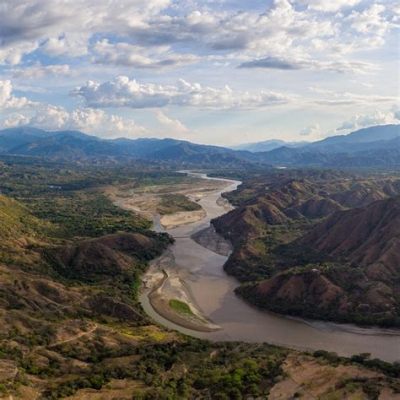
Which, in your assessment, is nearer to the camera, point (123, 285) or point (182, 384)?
point (182, 384)

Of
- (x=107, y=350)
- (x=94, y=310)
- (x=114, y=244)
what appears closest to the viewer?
(x=107, y=350)

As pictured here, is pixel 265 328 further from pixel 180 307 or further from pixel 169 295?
pixel 169 295

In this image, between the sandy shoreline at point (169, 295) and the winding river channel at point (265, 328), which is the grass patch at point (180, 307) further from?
the winding river channel at point (265, 328)

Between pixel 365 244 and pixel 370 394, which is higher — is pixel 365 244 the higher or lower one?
the higher one

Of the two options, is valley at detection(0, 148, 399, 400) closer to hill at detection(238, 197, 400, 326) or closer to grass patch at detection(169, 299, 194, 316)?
grass patch at detection(169, 299, 194, 316)

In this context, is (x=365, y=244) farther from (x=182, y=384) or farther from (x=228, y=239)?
(x=182, y=384)

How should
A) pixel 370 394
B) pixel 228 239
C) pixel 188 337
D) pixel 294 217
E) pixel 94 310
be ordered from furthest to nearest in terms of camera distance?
pixel 294 217 → pixel 228 239 → pixel 94 310 → pixel 188 337 → pixel 370 394

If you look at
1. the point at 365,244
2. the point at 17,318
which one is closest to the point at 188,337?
the point at 17,318

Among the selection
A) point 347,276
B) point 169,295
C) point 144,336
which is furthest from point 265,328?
point 169,295

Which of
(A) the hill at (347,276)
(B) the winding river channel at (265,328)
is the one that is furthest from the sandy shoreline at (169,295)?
(A) the hill at (347,276)
